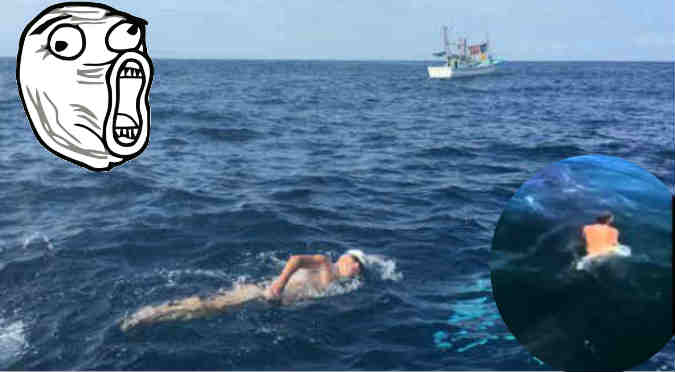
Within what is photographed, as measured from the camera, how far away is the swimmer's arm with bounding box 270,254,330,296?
24.0 feet

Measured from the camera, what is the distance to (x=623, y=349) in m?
2.09

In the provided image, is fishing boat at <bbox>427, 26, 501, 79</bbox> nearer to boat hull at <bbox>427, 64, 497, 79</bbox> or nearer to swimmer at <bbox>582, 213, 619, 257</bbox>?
boat hull at <bbox>427, 64, 497, 79</bbox>

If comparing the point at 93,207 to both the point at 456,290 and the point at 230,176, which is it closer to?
the point at 230,176

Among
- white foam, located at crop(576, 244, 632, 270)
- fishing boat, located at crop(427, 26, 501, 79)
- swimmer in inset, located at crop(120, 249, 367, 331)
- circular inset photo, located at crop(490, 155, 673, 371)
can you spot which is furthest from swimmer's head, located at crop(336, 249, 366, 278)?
fishing boat, located at crop(427, 26, 501, 79)

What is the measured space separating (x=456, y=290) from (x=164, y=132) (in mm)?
16904

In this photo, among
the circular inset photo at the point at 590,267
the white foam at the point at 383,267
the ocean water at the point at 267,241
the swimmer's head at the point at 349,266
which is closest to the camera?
the circular inset photo at the point at 590,267

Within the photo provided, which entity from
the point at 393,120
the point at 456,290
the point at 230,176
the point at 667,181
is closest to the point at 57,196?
the point at 230,176

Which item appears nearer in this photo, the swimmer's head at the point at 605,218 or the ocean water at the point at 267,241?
the swimmer's head at the point at 605,218

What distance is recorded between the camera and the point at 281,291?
734 cm

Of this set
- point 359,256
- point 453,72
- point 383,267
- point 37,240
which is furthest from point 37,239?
point 453,72

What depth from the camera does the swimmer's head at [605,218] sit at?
207cm

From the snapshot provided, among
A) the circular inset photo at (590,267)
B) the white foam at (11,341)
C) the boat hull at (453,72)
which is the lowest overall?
the white foam at (11,341)

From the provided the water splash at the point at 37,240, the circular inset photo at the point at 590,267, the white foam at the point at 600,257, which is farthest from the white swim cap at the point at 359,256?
the white foam at the point at 600,257

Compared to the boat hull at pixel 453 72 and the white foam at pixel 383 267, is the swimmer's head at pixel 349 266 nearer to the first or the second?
the white foam at pixel 383 267
